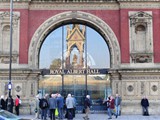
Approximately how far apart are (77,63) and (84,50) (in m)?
1.32

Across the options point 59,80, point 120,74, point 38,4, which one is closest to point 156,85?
point 120,74

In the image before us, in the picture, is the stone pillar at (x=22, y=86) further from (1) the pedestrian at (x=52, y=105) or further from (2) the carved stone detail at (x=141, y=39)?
(2) the carved stone detail at (x=141, y=39)

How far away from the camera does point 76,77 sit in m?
33.6

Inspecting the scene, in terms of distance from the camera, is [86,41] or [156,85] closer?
[156,85]

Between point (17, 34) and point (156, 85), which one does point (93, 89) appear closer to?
point (156, 85)

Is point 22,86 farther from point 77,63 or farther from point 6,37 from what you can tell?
point 77,63

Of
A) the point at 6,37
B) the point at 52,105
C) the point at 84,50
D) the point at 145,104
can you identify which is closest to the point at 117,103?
the point at 145,104

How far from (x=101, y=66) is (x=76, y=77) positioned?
2.43m

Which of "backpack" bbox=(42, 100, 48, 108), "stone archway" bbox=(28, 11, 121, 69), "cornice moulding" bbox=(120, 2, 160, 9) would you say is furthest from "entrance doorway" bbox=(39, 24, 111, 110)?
"backpack" bbox=(42, 100, 48, 108)

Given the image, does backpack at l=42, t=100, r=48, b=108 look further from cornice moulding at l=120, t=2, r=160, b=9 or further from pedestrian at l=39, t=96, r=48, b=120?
cornice moulding at l=120, t=2, r=160, b=9

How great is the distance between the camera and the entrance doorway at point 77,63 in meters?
33.4

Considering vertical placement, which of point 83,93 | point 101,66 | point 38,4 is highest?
point 38,4

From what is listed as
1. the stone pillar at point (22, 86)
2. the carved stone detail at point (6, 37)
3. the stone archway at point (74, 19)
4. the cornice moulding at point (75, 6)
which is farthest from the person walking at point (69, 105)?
the cornice moulding at point (75, 6)

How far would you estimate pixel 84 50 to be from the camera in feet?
111
